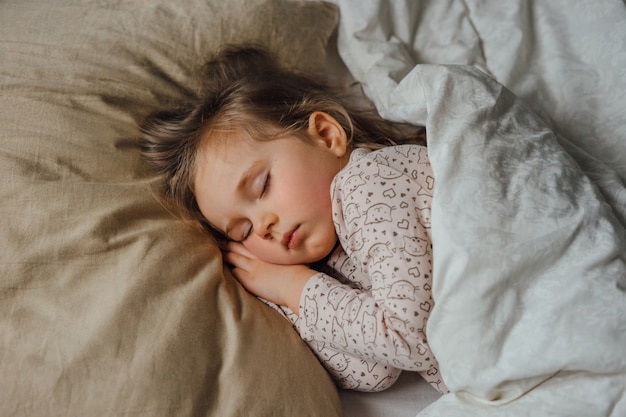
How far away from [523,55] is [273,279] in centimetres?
73

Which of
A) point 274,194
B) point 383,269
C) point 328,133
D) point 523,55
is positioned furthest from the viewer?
point 523,55

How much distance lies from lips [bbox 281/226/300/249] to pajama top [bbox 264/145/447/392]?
0.07m

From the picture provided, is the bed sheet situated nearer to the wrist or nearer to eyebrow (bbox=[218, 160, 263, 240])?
the wrist

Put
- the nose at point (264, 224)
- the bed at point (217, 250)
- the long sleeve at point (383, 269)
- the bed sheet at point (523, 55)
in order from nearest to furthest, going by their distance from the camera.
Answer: the bed at point (217, 250)
the long sleeve at point (383, 269)
the nose at point (264, 224)
the bed sheet at point (523, 55)

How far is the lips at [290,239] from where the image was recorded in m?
1.21

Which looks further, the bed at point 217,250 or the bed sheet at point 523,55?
the bed sheet at point 523,55

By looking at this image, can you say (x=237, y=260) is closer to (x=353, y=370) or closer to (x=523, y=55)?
(x=353, y=370)

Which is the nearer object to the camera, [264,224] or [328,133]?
[264,224]

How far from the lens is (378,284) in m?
1.08

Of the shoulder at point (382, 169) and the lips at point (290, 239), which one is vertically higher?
the shoulder at point (382, 169)

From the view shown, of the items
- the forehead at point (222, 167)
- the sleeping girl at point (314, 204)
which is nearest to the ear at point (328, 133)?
the sleeping girl at point (314, 204)

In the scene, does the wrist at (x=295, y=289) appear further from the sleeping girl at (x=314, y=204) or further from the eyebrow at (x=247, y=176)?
the eyebrow at (x=247, y=176)

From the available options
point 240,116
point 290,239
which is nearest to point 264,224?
point 290,239

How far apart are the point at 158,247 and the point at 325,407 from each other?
37 centimetres
